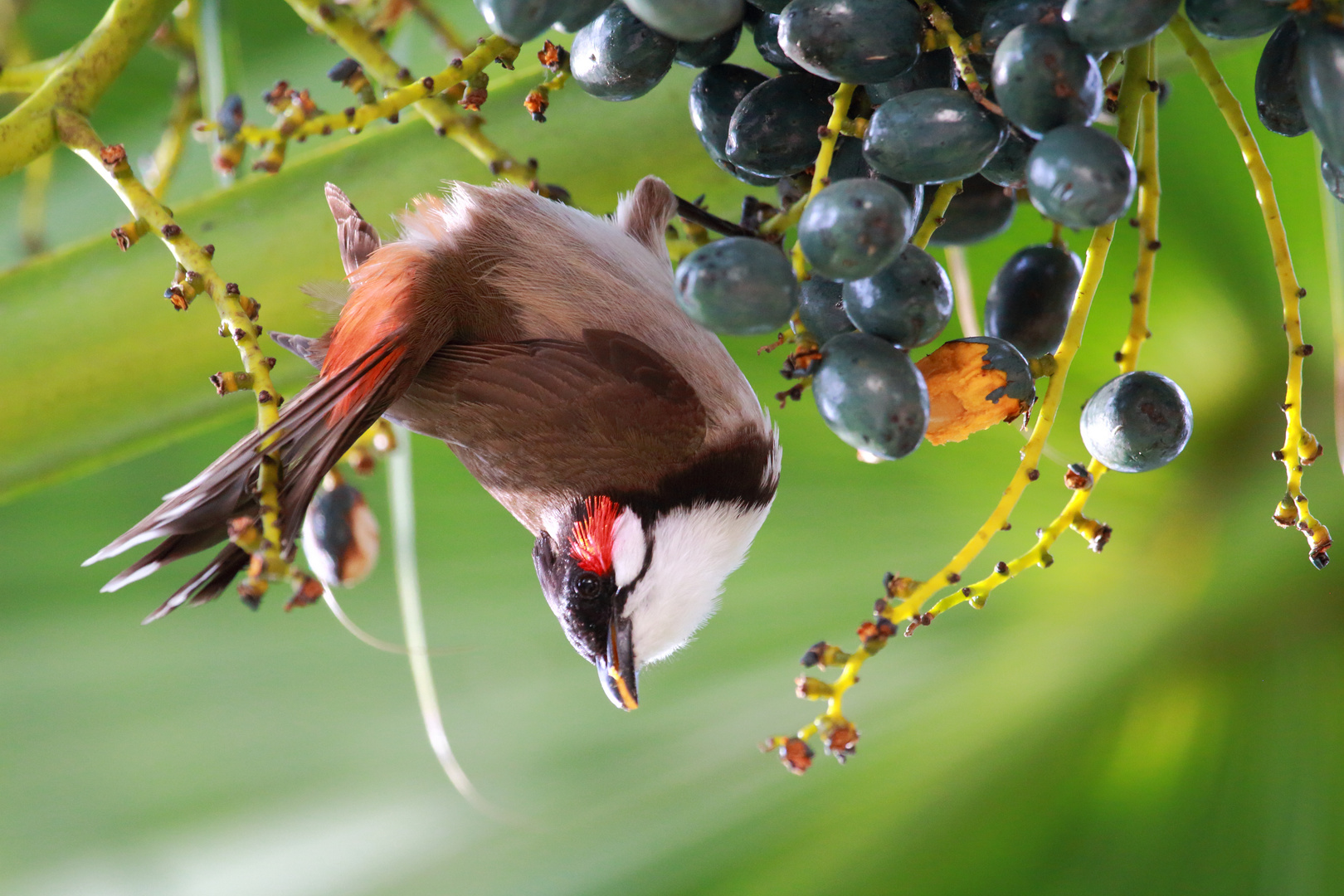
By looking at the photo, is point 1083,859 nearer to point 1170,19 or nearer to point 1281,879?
point 1281,879

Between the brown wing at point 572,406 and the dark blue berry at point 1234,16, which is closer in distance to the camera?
the dark blue berry at point 1234,16

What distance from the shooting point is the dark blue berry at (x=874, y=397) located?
1.09 ft

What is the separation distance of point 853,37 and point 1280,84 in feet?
0.49

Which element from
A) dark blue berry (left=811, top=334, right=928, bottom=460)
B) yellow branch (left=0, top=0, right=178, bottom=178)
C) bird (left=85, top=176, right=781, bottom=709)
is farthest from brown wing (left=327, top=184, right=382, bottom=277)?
dark blue berry (left=811, top=334, right=928, bottom=460)

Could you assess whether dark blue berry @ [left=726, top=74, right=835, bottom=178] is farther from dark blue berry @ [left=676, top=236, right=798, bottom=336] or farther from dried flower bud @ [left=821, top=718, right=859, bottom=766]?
dried flower bud @ [left=821, top=718, right=859, bottom=766]

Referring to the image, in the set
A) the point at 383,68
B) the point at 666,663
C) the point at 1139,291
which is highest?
the point at 383,68

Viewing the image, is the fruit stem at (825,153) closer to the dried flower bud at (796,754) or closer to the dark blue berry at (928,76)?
the dark blue berry at (928,76)

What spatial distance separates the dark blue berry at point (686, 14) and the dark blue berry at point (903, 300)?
10 cm

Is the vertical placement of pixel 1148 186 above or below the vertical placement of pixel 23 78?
below

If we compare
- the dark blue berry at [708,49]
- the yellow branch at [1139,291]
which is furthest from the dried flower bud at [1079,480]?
the dark blue berry at [708,49]

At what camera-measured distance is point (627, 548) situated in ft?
1.91

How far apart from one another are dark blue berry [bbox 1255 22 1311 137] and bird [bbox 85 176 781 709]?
0.28m

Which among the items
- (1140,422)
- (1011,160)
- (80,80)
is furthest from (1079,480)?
(80,80)

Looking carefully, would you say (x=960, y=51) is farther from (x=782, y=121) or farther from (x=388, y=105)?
(x=388, y=105)
